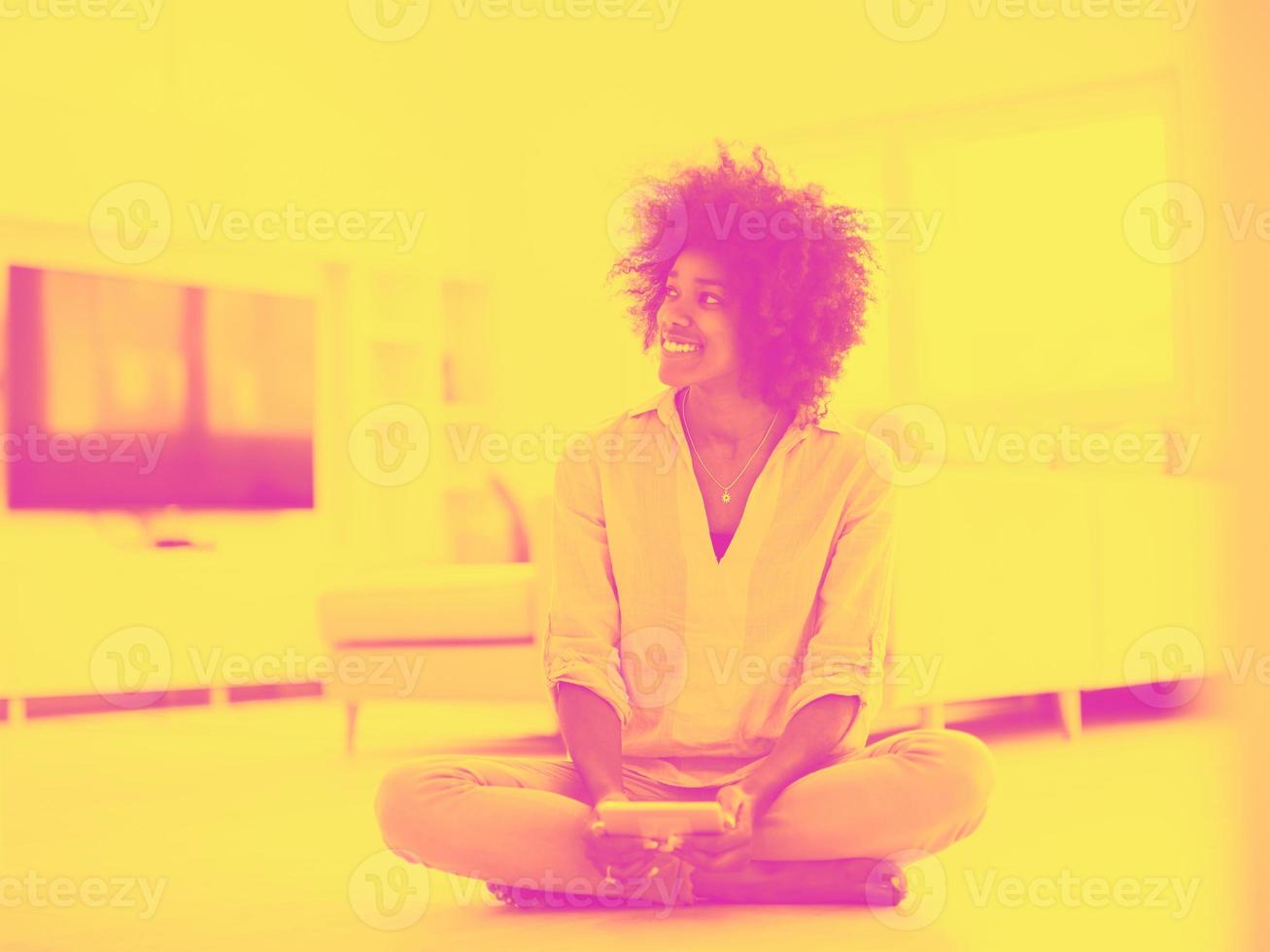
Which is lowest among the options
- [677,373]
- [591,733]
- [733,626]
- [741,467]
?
[591,733]

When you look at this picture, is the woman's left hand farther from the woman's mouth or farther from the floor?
the woman's mouth

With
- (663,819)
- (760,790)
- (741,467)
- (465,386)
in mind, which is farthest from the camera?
(465,386)

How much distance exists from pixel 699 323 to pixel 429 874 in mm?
949

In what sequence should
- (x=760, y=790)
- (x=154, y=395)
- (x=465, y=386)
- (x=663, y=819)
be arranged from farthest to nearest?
(x=465, y=386) → (x=154, y=395) → (x=760, y=790) → (x=663, y=819)

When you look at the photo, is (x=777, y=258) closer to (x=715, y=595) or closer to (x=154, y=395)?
(x=715, y=595)

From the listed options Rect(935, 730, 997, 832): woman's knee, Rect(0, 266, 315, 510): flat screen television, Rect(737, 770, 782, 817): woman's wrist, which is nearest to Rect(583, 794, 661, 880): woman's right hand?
Rect(737, 770, 782, 817): woman's wrist

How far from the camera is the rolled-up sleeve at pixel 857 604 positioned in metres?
1.81

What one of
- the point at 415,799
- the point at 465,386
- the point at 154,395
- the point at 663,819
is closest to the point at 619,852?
the point at 663,819

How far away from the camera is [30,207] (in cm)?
536

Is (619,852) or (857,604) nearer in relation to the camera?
(619,852)

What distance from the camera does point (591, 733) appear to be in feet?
5.97

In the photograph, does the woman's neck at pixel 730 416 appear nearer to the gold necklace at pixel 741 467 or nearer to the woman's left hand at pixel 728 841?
the gold necklace at pixel 741 467

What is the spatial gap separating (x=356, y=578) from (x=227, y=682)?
1.86 meters

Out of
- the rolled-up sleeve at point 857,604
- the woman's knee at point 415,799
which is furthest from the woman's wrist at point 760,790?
the woman's knee at point 415,799
